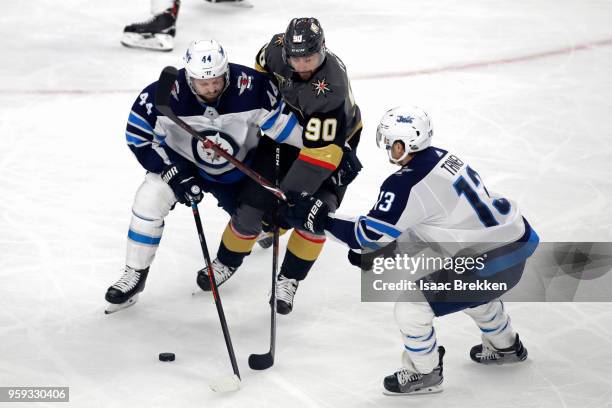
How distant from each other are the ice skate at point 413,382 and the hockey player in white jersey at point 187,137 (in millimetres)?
916

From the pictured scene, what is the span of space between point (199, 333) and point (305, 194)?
65 cm

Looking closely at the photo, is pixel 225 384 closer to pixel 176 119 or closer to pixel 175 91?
pixel 176 119

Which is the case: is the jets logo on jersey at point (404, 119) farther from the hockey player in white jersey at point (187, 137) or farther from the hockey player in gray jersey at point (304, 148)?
the hockey player in white jersey at point (187, 137)

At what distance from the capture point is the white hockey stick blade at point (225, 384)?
2.97m

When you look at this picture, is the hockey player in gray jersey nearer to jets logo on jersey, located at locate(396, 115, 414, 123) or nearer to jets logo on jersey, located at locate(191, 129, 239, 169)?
jets logo on jersey, located at locate(191, 129, 239, 169)

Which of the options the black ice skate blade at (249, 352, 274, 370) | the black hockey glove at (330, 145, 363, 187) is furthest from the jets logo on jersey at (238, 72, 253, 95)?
the black ice skate blade at (249, 352, 274, 370)

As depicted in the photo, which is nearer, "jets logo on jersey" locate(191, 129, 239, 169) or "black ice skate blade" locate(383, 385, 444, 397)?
"black ice skate blade" locate(383, 385, 444, 397)

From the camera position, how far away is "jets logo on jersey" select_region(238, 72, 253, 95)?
3.45 metres

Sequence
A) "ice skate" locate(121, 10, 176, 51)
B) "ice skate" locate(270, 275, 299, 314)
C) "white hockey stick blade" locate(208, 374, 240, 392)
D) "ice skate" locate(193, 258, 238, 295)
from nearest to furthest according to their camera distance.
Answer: "white hockey stick blade" locate(208, 374, 240, 392) < "ice skate" locate(270, 275, 299, 314) < "ice skate" locate(193, 258, 238, 295) < "ice skate" locate(121, 10, 176, 51)

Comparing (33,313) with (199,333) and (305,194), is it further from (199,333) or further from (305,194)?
(305,194)

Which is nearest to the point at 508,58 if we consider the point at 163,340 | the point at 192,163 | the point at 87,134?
the point at 87,134

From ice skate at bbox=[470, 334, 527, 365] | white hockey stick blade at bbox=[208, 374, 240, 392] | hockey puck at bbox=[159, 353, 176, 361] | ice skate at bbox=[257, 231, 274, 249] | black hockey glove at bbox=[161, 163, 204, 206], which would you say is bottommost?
hockey puck at bbox=[159, 353, 176, 361]

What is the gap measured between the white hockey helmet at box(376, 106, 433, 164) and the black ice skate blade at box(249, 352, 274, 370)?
75cm

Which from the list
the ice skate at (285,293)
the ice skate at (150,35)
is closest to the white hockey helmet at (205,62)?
the ice skate at (285,293)
